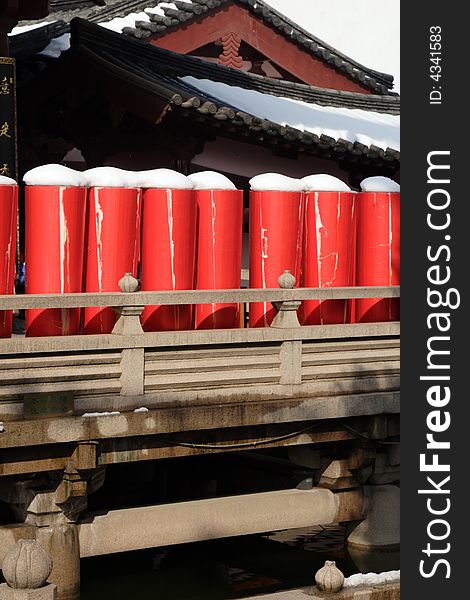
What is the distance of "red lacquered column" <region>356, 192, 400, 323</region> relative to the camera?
11609 millimetres

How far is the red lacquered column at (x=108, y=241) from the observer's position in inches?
Result: 400

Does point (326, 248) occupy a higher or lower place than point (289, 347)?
higher

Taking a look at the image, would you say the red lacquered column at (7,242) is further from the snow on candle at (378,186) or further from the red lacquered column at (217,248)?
the snow on candle at (378,186)

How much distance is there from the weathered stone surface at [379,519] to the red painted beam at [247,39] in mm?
9657

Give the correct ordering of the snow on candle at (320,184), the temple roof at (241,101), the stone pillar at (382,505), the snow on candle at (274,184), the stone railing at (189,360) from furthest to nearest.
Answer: the temple roof at (241,101) → the stone pillar at (382,505) → the snow on candle at (320,184) → the snow on candle at (274,184) → the stone railing at (189,360)

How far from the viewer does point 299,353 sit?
33.7 feet

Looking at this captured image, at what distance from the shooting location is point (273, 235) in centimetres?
1096

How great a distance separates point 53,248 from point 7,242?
13.8 inches

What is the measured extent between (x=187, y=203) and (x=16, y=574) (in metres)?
4.12

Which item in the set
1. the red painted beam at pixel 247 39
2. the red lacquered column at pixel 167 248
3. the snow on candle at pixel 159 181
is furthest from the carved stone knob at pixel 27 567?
the red painted beam at pixel 247 39

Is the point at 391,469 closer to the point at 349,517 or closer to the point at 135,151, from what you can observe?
the point at 349,517

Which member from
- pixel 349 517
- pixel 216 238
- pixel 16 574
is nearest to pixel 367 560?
pixel 349 517

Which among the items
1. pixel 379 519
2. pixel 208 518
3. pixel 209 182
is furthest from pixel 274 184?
pixel 379 519

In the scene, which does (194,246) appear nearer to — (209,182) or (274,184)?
(209,182)
